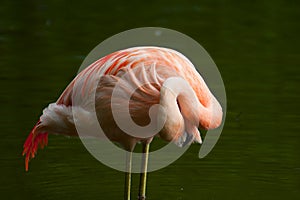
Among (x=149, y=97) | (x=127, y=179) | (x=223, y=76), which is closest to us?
(x=149, y=97)

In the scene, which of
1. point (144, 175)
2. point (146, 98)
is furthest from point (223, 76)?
point (146, 98)

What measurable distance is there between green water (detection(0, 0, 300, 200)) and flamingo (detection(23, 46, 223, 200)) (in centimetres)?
76

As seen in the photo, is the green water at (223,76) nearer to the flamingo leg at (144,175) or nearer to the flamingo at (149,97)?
the flamingo leg at (144,175)

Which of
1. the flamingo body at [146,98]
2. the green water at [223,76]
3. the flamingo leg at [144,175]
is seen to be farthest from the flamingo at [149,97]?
the green water at [223,76]

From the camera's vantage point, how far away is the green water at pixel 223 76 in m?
6.18

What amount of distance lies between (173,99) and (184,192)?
1.31m

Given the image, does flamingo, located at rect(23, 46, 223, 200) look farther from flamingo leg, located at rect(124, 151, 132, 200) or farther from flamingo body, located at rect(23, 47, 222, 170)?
flamingo leg, located at rect(124, 151, 132, 200)

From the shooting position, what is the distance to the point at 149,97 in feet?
16.3

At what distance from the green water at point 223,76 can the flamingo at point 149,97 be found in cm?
76

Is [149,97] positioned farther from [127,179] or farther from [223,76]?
[223,76]

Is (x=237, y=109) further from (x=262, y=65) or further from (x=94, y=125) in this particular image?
(x=94, y=125)

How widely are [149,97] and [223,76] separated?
170 inches

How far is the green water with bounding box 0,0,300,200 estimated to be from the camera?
6.18 meters

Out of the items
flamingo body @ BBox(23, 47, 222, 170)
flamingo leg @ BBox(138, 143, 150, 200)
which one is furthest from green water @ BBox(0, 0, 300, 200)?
flamingo body @ BBox(23, 47, 222, 170)
